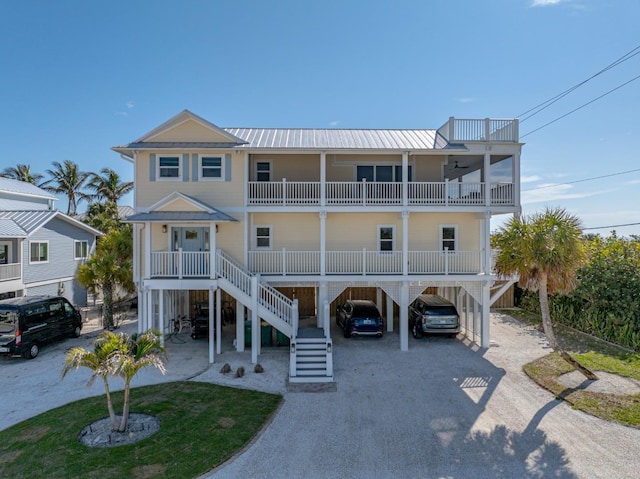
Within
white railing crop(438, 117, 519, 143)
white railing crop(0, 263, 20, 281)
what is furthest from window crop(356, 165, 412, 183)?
white railing crop(0, 263, 20, 281)

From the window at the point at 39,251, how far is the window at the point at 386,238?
19934 millimetres

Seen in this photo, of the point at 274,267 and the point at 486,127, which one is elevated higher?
the point at 486,127

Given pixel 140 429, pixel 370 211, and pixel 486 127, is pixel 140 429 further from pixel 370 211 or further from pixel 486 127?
pixel 486 127

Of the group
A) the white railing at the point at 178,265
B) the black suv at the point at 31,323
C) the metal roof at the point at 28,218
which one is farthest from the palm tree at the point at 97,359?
the metal roof at the point at 28,218

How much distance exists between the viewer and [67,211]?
43594 mm

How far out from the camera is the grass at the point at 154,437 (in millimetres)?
6906

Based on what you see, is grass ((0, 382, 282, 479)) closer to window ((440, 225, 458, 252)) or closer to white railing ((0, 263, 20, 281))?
window ((440, 225, 458, 252))

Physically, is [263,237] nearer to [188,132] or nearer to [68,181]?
[188,132]

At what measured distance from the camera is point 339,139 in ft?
53.7

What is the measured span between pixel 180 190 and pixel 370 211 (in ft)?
27.4

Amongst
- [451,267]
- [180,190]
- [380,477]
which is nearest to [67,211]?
[180,190]

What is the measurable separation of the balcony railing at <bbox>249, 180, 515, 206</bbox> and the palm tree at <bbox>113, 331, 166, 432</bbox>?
818cm

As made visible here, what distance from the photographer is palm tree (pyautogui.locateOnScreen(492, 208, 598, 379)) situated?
1127 cm

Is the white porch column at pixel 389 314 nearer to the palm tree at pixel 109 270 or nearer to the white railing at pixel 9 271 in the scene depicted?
the palm tree at pixel 109 270
